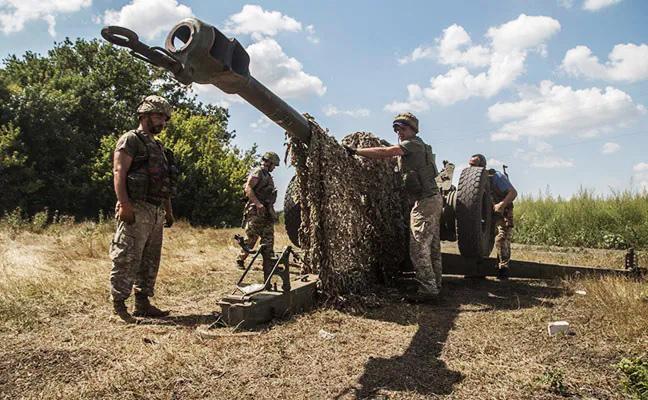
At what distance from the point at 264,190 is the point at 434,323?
3995mm

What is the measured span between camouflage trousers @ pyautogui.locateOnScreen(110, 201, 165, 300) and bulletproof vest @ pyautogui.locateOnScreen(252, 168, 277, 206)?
9.74ft

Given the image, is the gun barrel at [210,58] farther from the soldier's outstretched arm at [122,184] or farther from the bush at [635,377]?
the bush at [635,377]

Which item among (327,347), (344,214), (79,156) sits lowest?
(327,347)

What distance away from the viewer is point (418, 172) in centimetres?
566

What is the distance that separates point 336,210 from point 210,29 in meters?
2.60

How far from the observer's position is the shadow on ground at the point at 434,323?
322cm

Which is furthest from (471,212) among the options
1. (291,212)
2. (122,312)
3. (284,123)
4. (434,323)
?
(122,312)

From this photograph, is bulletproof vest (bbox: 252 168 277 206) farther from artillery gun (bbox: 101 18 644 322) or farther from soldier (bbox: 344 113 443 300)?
soldier (bbox: 344 113 443 300)

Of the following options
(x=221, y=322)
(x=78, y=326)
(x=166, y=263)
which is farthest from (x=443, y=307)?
(x=166, y=263)

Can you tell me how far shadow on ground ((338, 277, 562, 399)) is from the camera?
3.22 meters

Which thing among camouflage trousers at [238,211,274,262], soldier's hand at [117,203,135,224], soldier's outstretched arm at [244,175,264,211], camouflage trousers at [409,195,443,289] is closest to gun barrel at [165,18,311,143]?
soldier's hand at [117,203,135,224]

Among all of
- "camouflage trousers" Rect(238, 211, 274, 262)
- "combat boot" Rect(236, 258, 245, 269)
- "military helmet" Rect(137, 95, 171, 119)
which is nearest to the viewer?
"military helmet" Rect(137, 95, 171, 119)

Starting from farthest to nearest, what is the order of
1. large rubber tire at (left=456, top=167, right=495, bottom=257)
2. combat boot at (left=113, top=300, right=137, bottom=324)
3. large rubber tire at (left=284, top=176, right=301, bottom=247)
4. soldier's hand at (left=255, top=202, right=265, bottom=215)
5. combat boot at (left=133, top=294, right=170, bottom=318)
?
soldier's hand at (left=255, top=202, right=265, bottom=215), large rubber tire at (left=284, top=176, right=301, bottom=247), large rubber tire at (left=456, top=167, right=495, bottom=257), combat boot at (left=133, top=294, right=170, bottom=318), combat boot at (left=113, top=300, right=137, bottom=324)

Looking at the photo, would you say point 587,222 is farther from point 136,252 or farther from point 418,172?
point 136,252
